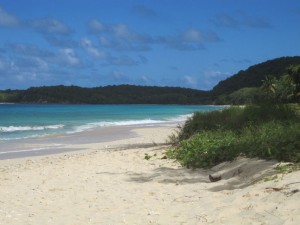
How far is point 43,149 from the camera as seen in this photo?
710 inches

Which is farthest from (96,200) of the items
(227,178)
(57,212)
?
(227,178)

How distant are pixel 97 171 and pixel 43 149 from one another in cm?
800

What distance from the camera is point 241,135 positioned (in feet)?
37.4

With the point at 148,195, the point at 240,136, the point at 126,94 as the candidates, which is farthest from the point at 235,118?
the point at 126,94

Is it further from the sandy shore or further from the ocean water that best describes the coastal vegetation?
the ocean water

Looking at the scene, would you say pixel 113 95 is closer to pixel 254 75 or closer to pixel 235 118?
pixel 254 75

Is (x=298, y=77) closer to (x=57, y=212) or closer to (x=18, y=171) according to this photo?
(x=18, y=171)

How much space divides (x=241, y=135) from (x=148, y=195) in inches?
177

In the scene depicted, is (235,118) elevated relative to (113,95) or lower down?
lower down

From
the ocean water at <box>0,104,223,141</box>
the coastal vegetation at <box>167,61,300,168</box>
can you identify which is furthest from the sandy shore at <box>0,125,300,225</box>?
the ocean water at <box>0,104,223,141</box>

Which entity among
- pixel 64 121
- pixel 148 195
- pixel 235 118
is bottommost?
pixel 148 195

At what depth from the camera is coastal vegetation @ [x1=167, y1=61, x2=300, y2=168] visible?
28.6ft

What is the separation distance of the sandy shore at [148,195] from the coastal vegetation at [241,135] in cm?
41

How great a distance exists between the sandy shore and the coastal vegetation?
0.41 meters
